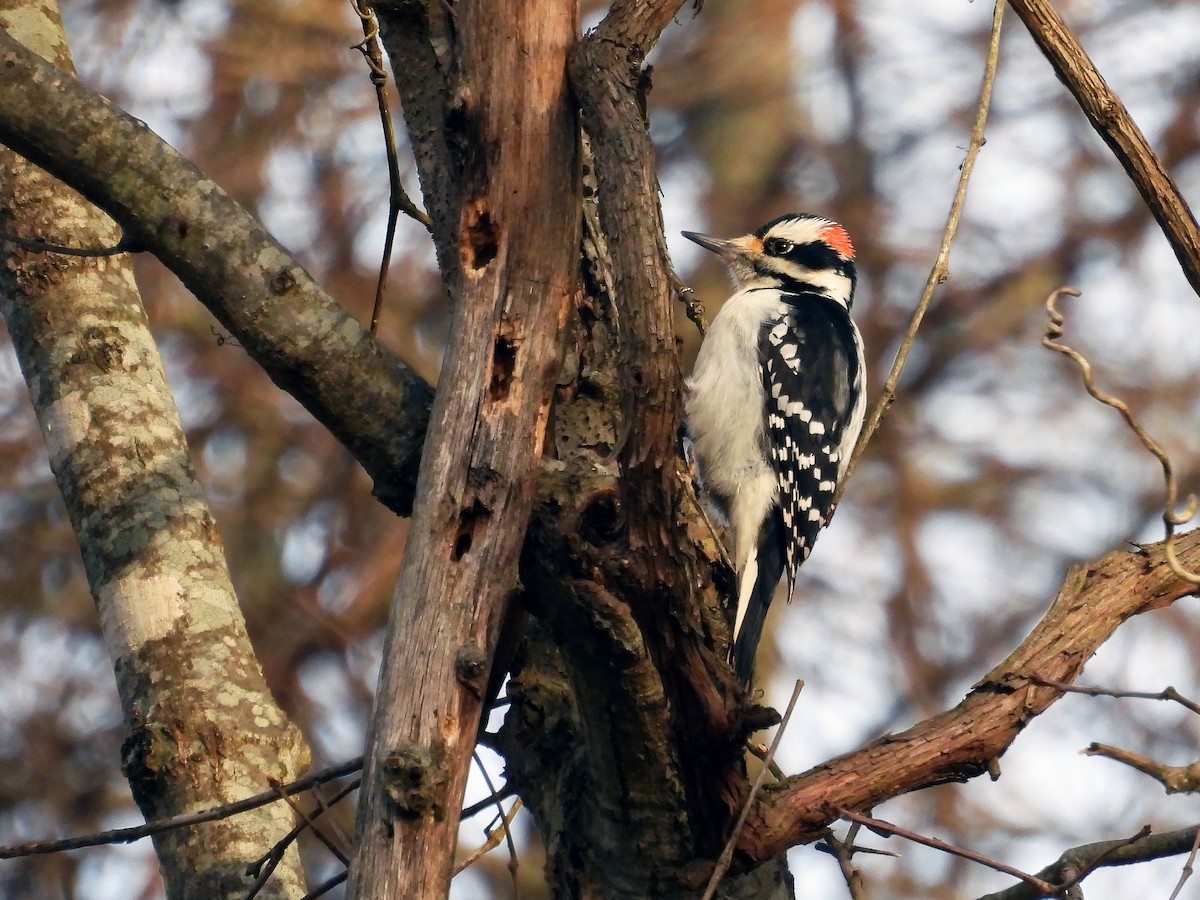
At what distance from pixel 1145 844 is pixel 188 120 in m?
6.67

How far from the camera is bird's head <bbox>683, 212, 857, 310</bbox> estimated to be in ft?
17.3

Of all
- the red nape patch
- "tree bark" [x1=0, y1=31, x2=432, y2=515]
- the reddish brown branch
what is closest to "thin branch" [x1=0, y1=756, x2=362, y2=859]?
"tree bark" [x1=0, y1=31, x2=432, y2=515]

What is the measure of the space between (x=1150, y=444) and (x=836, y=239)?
316 cm

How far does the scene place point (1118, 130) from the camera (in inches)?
107

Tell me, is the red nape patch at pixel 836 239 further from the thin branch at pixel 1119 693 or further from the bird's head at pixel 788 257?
the thin branch at pixel 1119 693

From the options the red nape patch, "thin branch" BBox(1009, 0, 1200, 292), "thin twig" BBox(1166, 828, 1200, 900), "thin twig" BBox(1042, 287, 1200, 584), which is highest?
the red nape patch

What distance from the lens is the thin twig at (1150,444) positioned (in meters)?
2.45

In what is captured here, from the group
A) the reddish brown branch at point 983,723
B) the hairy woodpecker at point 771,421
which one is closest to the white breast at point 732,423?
the hairy woodpecker at point 771,421

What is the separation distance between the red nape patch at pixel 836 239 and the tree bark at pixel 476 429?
2.93m

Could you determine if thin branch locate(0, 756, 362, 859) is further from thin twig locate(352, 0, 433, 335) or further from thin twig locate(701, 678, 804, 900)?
thin twig locate(352, 0, 433, 335)

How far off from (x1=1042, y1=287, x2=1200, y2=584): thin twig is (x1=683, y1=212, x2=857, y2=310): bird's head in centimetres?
252

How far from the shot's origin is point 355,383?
2.60 meters

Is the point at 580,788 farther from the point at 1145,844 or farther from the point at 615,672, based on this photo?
the point at 1145,844

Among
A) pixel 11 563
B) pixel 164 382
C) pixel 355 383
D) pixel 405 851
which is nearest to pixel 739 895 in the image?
pixel 405 851
